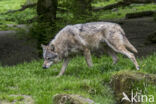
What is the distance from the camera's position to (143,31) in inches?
667

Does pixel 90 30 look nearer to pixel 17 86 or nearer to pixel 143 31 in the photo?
pixel 17 86

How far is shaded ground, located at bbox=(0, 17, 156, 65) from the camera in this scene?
1370 centimetres

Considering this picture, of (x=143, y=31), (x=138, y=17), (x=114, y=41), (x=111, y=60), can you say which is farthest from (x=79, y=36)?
(x=138, y=17)

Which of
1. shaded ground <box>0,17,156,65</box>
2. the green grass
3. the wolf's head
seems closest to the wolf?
the wolf's head

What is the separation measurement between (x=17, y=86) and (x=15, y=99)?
1.15 meters

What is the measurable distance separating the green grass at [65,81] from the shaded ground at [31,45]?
3419mm

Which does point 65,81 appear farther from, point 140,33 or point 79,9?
point 140,33

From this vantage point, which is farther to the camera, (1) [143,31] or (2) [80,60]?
(1) [143,31]

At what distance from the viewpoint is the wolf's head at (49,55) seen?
29.0ft

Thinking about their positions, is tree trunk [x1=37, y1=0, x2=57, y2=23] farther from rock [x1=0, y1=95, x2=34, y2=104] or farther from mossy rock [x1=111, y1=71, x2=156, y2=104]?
rock [x1=0, y1=95, x2=34, y2=104]

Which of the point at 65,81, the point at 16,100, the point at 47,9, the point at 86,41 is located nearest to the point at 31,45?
the point at 47,9

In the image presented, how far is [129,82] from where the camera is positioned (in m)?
7.00

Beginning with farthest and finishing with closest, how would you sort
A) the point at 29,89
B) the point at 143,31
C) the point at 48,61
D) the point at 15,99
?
the point at 143,31
the point at 48,61
the point at 29,89
the point at 15,99

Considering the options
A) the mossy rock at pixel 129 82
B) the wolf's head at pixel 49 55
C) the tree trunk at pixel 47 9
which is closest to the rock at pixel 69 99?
the mossy rock at pixel 129 82
